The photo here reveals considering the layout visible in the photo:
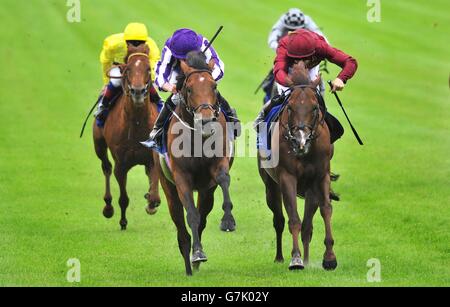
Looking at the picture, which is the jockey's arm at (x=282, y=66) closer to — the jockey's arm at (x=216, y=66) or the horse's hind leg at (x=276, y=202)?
the jockey's arm at (x=216, y=66)

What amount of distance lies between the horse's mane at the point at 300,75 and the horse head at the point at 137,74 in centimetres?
321

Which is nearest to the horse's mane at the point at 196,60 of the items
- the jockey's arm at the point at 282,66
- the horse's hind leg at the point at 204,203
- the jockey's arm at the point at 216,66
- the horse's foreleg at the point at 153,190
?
the jockey's arm at the point at 216,66

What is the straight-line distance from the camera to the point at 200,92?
11742 millimetres

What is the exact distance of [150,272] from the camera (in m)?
12.8

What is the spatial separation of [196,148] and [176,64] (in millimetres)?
1217

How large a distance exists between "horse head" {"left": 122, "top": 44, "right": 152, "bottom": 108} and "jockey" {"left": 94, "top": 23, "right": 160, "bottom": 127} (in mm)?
563

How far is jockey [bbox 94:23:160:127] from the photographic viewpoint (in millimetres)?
15992

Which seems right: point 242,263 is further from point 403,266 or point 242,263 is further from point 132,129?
point 132,129

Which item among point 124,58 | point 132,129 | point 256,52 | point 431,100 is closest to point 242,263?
point 132,129

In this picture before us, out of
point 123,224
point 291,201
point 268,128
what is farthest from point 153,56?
point 291,201

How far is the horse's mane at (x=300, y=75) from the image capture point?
39.3 feet

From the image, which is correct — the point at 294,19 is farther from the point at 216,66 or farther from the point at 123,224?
the point at 216,66

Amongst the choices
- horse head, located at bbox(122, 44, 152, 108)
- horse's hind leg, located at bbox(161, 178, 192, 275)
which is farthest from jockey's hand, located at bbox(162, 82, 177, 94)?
horse head, located at bbox(122, 44, 152, 108)

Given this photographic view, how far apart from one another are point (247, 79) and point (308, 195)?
70.6 feet
